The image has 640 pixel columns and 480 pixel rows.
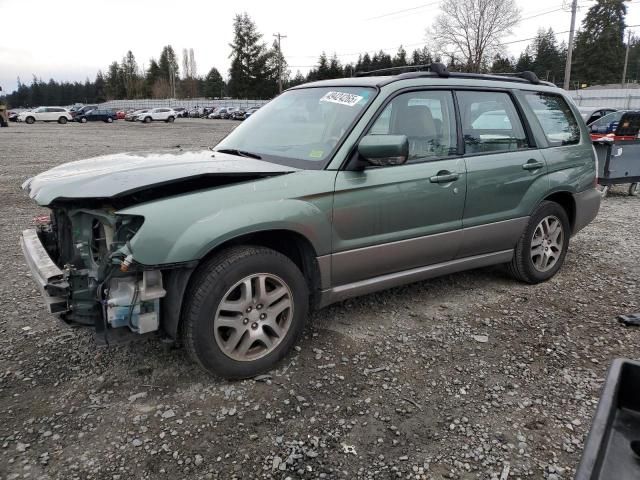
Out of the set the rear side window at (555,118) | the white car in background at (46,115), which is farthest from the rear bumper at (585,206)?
the white car in background at (46,115)

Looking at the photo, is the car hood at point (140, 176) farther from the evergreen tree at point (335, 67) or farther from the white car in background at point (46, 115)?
the evergreen tree at point (335, 67)

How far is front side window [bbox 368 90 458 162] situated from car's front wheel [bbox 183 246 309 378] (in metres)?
1.23

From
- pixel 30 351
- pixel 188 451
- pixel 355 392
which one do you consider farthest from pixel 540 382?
pixel 30 351

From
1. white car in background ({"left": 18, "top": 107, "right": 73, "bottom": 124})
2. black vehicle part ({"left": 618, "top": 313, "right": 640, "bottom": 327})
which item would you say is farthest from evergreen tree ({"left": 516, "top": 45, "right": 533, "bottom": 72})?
black vehicle part ({"left": 618, "top": 313, "right": 640, "bottom": 327})

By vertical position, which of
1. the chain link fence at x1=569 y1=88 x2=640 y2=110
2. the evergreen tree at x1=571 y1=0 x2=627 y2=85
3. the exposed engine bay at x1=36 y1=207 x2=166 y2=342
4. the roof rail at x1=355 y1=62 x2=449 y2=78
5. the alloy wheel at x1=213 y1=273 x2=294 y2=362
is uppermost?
the evergreen tree at x1=571 y1=0 x2=627 y2=85

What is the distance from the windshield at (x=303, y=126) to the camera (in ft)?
11.2

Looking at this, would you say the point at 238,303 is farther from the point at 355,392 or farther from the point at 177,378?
the point at 355,392

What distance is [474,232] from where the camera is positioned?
4.07m

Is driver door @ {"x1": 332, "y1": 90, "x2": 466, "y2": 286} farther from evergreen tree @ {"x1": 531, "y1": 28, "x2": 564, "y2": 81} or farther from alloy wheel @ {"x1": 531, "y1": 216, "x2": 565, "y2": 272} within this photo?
evergreen tree @ {"x1": 531, "y1": 28, "x2": 564, "y2": 81}

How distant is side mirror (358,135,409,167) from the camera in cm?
312

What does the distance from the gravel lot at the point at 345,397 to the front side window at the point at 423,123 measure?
1.33 metres

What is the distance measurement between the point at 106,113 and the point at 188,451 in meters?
51.6

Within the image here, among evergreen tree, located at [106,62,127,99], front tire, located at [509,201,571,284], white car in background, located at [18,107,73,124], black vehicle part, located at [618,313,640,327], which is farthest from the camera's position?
evergreen tree, located at [106,62,127,99]

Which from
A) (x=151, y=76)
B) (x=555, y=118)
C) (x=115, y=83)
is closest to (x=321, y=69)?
(x=151, y=76)
